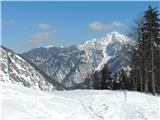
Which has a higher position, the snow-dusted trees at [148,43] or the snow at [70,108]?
the snow-dusted trees at [148,43]

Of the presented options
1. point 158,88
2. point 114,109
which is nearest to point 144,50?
point 158,88

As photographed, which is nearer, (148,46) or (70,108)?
(70,108)

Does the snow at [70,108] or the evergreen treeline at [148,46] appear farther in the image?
the evergreen treeline at [148,46]

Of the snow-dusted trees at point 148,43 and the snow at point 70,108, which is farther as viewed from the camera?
the snow-dusted trees at point 148,43

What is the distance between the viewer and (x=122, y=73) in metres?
91.2

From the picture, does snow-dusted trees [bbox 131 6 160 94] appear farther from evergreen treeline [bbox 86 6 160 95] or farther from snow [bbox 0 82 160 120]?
snow [bbox 0 82 160 120]

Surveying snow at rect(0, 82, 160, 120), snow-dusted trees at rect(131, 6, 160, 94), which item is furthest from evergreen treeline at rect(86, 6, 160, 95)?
snow at rect(0, 82, 160, 120)

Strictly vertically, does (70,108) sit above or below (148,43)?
below

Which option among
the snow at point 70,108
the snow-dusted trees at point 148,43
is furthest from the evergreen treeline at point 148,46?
the snow at point 70,108

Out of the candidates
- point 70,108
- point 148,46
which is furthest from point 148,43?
point 70,108

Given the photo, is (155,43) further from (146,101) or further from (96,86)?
(96,86)

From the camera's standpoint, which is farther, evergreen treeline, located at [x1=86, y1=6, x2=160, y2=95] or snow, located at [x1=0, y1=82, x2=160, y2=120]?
evergreen treeline, located at [x1=86, y1=6, x2=160, y2=95]

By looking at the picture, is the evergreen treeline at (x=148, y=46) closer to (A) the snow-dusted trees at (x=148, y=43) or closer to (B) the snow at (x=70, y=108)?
(A) the snow-dusted trees at (x=148, y=43)

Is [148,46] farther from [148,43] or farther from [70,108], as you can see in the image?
[70,108]
